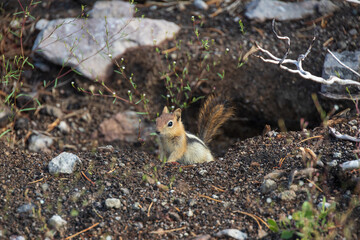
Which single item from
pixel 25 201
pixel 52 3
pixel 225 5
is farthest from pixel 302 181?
pixel 52 3

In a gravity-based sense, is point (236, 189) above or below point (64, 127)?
above

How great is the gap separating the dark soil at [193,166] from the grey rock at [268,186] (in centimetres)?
5

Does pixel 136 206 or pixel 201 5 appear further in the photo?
pixel 201 5

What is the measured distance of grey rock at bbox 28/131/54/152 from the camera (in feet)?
16.5

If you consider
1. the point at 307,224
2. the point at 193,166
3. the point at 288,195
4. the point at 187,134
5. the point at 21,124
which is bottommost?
the point at 21,124

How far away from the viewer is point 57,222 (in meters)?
3.05

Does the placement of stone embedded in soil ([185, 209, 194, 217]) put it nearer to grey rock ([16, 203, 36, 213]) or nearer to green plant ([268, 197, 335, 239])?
green plant ([268, 197, 335, 239])

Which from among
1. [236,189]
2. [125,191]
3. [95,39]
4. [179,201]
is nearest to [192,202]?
[179,201]

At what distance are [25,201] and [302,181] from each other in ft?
6.93

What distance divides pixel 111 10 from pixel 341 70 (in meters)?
3.00

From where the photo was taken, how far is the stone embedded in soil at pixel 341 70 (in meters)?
4.78

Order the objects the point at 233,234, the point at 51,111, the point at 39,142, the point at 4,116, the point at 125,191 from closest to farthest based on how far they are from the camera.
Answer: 1. the point at 233,234
2. the point at 125,191
3. the point at 4,116
4. the point at 39,142
5. the point at 51,111

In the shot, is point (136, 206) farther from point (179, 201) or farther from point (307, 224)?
point (307, 224)

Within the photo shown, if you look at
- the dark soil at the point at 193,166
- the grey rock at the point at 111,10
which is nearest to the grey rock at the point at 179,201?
the dark soil at the point at 193,166
